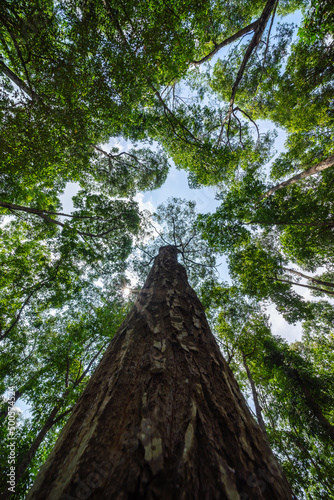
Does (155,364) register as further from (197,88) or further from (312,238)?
(197,88)

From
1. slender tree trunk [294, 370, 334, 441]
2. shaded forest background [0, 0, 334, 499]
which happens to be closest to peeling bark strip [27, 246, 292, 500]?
shaded forest background [0, 0, 334, 499]

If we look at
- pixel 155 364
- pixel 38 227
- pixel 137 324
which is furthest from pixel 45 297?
pixel 155 364

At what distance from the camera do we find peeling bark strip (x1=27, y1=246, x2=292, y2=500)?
66 cm

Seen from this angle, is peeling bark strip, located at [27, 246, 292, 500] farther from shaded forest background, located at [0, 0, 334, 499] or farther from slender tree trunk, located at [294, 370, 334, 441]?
slender tree trunk, located at [294, 370, 334, 441]

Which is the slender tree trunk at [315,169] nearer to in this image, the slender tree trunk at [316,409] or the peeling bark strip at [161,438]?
the peeling bark strip at [161,438]

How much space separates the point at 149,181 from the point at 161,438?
36.0ft

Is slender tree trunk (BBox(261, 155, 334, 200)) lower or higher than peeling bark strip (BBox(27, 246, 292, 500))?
higher

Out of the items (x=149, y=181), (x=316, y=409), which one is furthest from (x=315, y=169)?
(x=316, y=409)

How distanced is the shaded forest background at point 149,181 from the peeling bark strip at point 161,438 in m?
5.51

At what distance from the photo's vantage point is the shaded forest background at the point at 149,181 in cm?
498

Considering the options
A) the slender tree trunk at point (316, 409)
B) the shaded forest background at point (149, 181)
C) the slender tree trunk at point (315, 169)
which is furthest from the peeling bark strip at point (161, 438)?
the slender tree trunk at point (316, 409)

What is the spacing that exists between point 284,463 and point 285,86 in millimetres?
16621

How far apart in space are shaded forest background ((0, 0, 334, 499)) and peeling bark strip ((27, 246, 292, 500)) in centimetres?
551

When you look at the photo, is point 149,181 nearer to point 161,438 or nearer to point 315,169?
point 315,169
